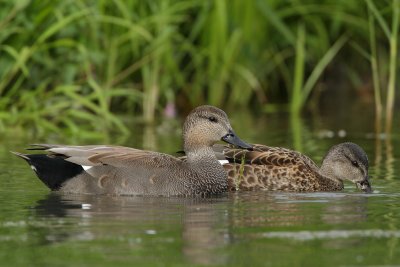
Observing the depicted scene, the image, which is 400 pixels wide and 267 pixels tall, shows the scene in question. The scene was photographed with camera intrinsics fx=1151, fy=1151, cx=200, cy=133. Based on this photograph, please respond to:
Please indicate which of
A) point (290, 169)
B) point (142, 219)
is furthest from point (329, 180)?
point (142, 219)

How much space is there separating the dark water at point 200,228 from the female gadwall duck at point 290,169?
20 cm

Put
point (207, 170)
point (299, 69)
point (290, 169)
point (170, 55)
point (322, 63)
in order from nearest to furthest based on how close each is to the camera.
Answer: point (207, 170)
point (290, 169)
point (170, 55)
point (299, 69)
point (322, 63)

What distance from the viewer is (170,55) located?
14812 mm

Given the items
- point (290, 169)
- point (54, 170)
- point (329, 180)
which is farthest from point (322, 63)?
point (54, 170)

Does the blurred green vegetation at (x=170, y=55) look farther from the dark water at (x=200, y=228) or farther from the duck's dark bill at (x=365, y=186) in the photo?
the duck's dark bill at (x=365, y=186)

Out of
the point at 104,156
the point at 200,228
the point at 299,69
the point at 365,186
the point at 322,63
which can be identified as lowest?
the point at 200,228

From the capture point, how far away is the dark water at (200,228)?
5.77 meters

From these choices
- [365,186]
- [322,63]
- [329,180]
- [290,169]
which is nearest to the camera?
[365,186]

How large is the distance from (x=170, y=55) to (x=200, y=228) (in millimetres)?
8191

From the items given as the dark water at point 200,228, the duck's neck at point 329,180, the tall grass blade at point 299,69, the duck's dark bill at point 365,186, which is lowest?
the dark water at point 200,228

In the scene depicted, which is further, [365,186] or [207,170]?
[365,186]

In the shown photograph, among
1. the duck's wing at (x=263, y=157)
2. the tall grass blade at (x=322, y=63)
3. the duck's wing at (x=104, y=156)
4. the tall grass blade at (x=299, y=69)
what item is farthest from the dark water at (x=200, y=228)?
the tall grass blade at (x=322, y=63)

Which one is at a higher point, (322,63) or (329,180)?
(322,63)

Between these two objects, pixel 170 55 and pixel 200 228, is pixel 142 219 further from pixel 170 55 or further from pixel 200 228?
pixel 170 55
